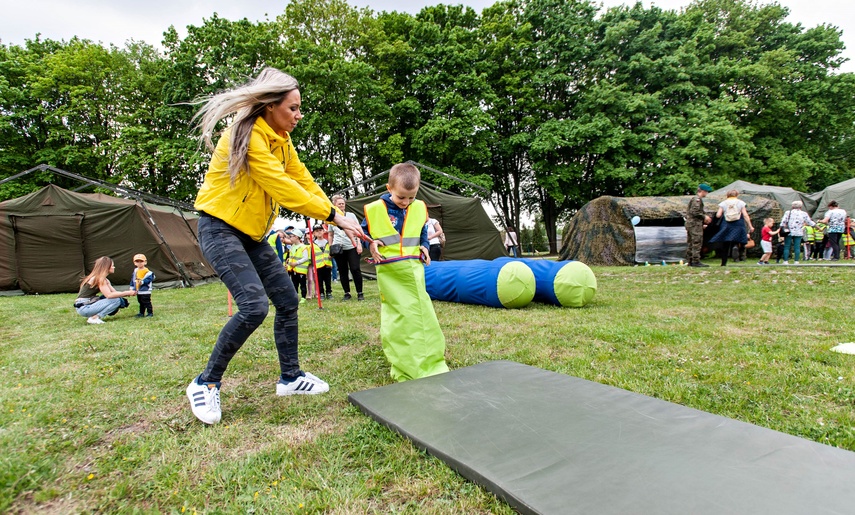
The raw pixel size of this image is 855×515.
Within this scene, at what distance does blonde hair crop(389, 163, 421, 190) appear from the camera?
3117 mm

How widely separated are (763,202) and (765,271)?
682 cm

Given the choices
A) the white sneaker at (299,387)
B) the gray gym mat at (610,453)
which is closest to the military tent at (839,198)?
the gray gym mat at (610,453)

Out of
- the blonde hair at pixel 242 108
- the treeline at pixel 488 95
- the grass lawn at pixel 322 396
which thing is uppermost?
the treeline at pixel 488 95

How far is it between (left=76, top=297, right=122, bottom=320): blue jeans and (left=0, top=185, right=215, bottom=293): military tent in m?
5.50

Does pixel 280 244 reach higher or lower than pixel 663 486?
higher

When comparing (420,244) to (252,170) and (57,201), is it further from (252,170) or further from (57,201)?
(57,201)

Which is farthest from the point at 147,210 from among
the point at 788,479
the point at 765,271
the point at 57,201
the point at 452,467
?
the point at 765,271

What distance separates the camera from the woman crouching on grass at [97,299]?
6.28m

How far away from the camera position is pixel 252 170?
2.27 metres

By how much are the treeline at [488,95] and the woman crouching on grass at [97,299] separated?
14.1 meters

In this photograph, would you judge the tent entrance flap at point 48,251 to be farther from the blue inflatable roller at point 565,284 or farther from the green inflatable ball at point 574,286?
the green inflatable ball at point 574,286

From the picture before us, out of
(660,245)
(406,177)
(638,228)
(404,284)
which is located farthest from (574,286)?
(660,245)

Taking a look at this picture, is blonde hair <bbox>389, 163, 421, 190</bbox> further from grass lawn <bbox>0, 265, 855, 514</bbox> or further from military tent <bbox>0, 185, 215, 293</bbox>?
military tent <bbox>0, 185, 215, 293</bbox>

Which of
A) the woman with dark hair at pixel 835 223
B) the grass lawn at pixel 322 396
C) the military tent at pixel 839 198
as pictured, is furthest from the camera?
the military tent at pixel 839 198
